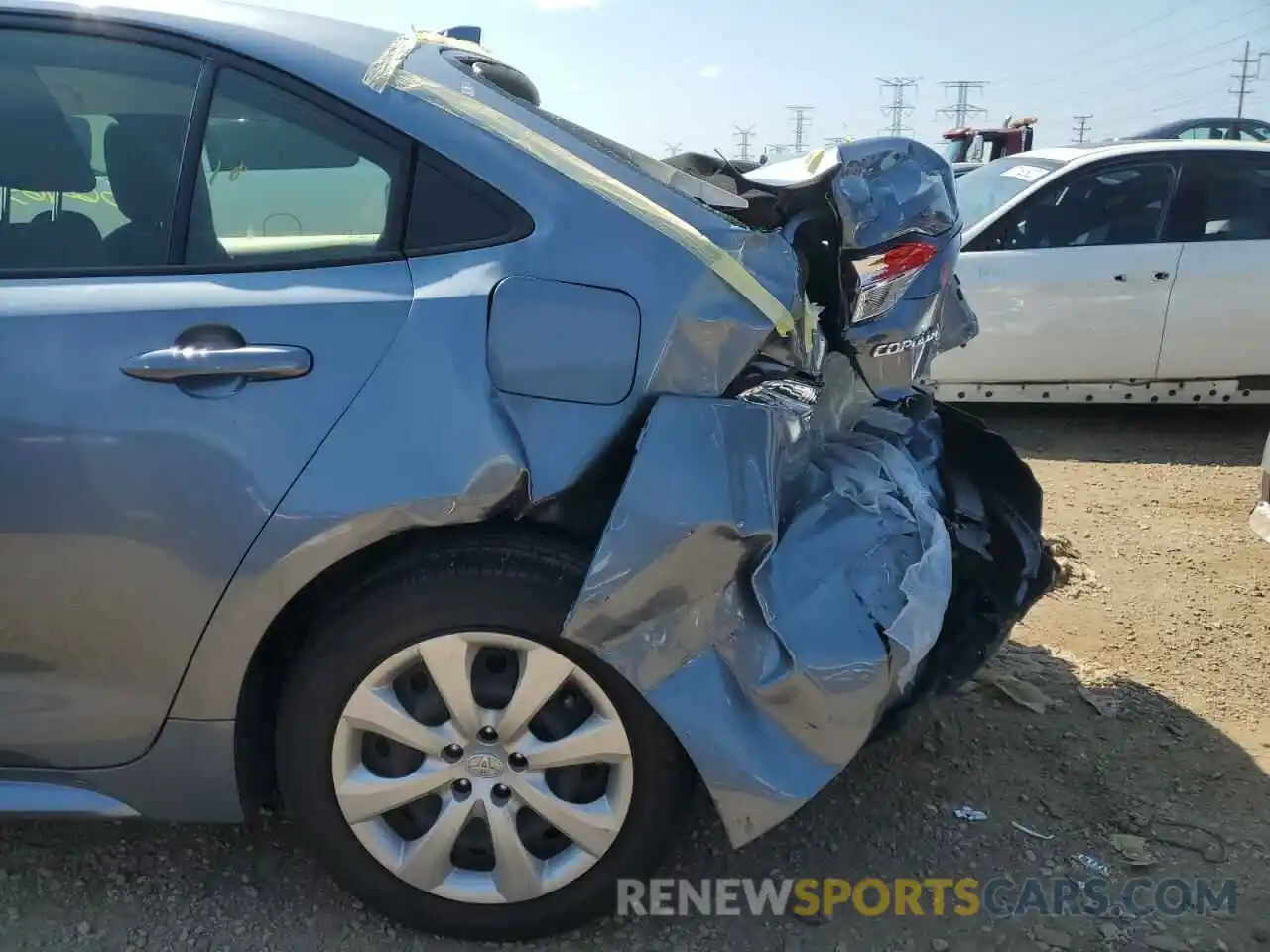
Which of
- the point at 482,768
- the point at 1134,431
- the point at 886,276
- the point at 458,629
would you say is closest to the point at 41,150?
the point at 458,629

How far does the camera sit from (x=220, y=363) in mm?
1923

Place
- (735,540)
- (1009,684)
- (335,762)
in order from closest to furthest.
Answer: (735,540) < (335,762) < (1009,684)

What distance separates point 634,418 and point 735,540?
0.29m

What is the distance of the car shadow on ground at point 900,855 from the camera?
2217mm

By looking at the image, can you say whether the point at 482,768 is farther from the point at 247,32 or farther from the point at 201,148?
the point at 247,32

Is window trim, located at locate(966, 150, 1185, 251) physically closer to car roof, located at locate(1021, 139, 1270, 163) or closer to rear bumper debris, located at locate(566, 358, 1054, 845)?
car roof, located at locate(1021, 139, 1270, 163)

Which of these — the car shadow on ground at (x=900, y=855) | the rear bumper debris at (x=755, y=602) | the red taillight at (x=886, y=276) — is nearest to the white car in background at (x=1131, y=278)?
the car shadow on ground at (x=900, y=855)

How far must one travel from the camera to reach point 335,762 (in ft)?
6.82

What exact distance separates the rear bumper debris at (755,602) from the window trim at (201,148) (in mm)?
656

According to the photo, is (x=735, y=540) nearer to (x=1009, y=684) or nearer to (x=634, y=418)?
(x=634, y=418)

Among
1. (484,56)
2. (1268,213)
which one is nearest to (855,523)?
(484,56)

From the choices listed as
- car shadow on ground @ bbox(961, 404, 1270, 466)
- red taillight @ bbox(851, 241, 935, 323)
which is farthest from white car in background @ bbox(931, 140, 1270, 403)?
red taillight @ bbox(851, 241, 935, 323)

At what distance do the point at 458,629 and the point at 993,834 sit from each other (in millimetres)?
1433

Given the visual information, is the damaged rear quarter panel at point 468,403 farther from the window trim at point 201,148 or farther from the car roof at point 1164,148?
the car roof at point 1164,148
